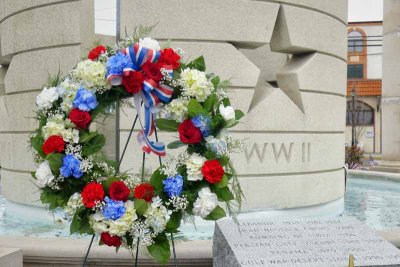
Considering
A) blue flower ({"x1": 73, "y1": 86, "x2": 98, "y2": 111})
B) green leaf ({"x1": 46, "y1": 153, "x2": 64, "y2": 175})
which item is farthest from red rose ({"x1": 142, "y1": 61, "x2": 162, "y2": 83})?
green leaf ({"x1": 46, "y1": 153, "x2": 64, "y2": 175})

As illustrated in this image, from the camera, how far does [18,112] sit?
285 inches

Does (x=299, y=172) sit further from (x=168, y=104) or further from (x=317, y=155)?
(x=168, y=104)

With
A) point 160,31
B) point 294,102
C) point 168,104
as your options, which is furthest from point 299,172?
point 168,104

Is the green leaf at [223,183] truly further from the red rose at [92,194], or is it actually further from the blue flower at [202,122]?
the red rose at [92,194]

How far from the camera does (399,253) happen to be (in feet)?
12.3

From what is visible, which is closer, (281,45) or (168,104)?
(168,104)

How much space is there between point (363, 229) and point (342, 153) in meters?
4.03

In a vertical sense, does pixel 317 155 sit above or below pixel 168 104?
below

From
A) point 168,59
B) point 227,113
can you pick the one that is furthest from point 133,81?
point 227,113

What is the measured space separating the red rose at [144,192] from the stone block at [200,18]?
3.26 metres

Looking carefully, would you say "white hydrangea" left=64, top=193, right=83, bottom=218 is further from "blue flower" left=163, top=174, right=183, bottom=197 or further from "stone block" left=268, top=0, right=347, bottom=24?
"stone block" left=268, top=0, right=347, bottom=24

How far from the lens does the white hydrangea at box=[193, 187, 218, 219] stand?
128 inches

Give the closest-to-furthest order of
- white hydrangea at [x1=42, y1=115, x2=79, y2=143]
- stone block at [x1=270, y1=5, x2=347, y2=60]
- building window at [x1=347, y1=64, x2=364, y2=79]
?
1. white hydrangea at [x1=42, y1=115, x2=79, y2=143]
2. stone block at [x1=270, y1=5, x2=347, y2=60]
3. building window at [x1=347, y1=64, x2=364, y2=79]

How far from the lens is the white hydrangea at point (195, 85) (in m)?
3.37
